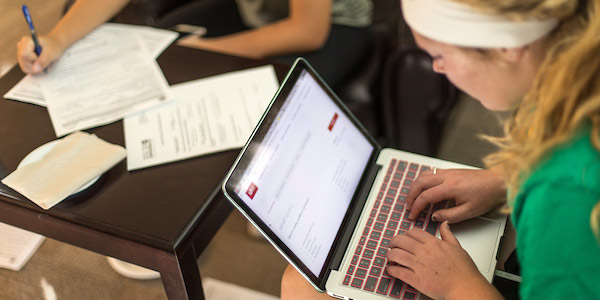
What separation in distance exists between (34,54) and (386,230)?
77 centimetres

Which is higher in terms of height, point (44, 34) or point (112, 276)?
point (44, 34)

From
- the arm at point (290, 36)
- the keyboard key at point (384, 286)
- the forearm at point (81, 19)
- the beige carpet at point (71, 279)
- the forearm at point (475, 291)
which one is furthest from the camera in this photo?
the arm at point (290, 36)

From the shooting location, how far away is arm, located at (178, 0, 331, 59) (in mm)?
1419

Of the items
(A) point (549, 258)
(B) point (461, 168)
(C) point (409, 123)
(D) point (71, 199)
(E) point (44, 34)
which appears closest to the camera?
(A) point (549, 258)

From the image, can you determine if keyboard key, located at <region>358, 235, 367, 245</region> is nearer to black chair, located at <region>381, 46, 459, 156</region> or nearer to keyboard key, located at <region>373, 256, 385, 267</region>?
keyboard key, located at <region>373, 256, 385, 267</region>

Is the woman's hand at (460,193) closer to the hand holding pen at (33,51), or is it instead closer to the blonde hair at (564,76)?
the blonde hair at (564,76)

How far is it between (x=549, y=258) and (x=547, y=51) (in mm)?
240

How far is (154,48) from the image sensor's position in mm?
1212

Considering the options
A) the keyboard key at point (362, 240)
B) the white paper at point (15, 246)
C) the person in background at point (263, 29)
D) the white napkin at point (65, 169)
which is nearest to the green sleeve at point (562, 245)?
the keyboard key at point (362, 240)

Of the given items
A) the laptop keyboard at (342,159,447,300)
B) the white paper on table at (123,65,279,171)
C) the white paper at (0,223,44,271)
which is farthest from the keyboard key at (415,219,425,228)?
the white paper at (0,223,44,271)

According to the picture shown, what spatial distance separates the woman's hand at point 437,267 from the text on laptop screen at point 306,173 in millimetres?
120

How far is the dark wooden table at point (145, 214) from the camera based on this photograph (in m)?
0.83

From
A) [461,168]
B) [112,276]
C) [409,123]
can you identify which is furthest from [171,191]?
[409,123]

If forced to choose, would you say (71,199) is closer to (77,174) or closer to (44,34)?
(77,174)
